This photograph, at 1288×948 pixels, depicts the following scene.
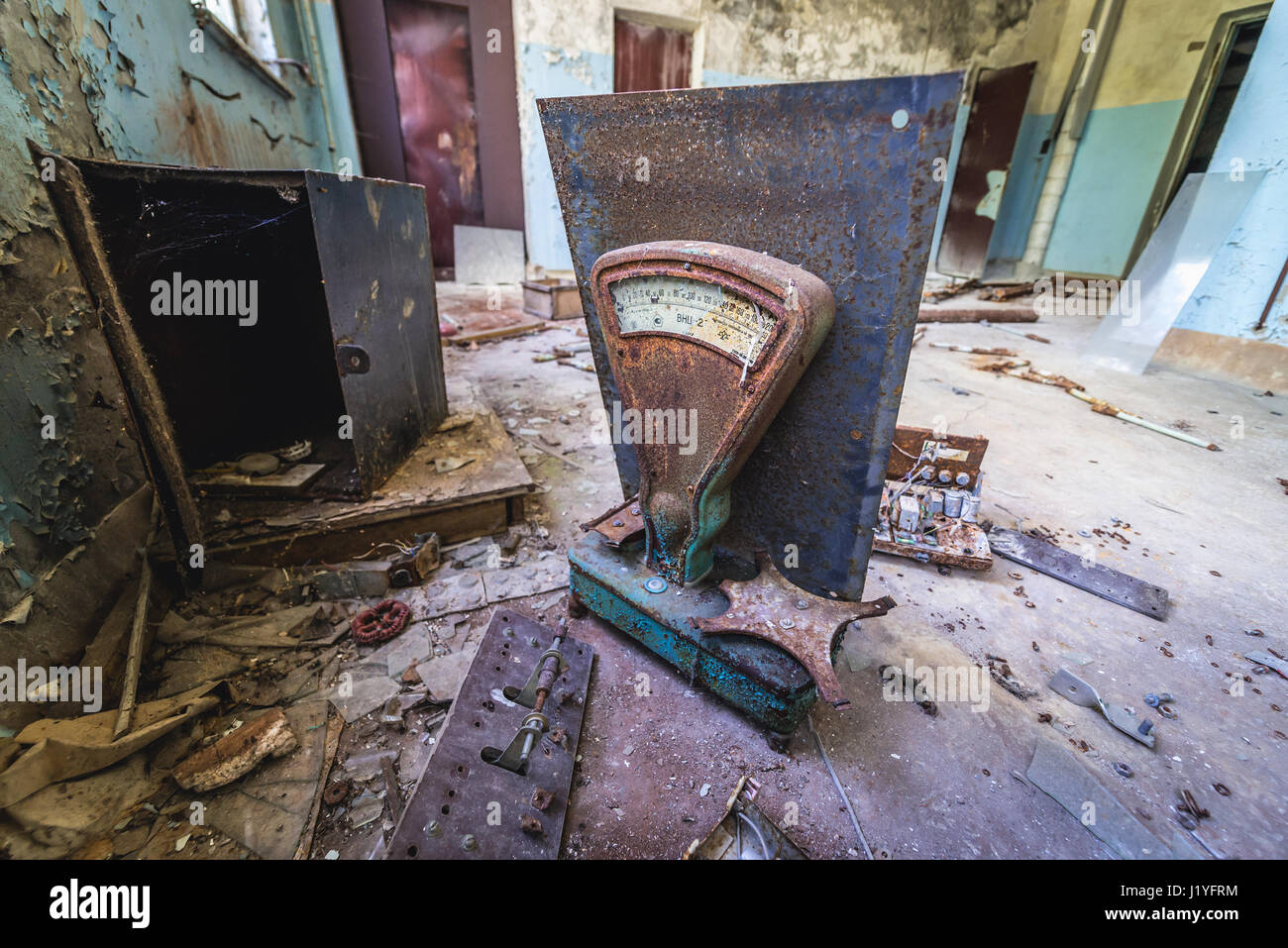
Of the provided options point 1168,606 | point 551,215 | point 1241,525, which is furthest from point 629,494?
point 551,215

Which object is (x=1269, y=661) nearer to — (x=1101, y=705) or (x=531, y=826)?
(x=1101, y=705)

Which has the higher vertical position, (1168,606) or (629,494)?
(629,494)

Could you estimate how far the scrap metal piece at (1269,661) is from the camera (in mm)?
1724

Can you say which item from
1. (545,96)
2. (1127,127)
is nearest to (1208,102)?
(1127,127)

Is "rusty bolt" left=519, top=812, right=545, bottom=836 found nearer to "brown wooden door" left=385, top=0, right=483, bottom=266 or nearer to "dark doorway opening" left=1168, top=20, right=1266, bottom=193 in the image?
"brown wooden door" left=385, top=0, right=483, bottom=266

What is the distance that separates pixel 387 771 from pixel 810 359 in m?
1.48

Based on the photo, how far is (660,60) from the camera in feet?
23.3

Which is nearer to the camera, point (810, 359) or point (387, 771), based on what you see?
point (810, 359)

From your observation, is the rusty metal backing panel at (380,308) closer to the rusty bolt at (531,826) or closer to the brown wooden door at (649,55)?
the rusty bolt at (531,826)

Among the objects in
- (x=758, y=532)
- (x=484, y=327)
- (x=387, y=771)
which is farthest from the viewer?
(x=484, y=327)

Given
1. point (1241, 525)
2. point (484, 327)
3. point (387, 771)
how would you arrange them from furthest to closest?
point (484, 327) → point (1241, 525) → point (387, 771)

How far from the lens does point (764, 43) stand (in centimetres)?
736

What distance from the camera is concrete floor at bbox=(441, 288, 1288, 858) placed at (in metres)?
1.26
